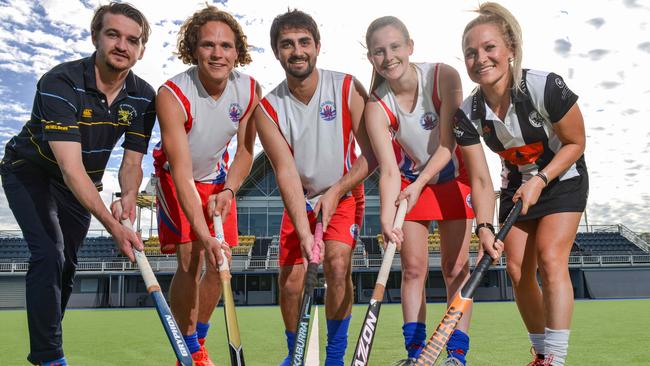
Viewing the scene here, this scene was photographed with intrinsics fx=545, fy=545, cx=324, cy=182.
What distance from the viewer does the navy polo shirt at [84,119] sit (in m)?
3.23

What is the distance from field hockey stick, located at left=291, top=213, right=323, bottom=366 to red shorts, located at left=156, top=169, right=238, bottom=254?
844 millimetres

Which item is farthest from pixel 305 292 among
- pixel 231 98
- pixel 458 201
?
pixel 231 98

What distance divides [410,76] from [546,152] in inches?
38.0

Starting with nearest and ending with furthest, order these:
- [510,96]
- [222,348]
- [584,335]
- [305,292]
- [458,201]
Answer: [305,292] < [510,96] < [458,201] < [222,348] < [584,335]

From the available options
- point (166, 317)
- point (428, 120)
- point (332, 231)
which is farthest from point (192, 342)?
point (428, 120)

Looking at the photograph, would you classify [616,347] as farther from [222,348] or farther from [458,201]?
[222,348]

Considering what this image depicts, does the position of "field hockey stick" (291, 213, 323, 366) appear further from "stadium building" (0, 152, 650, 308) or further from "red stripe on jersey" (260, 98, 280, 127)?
"stadium building" (0, 152, 650, 308)

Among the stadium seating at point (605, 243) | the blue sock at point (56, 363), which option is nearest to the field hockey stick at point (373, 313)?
the blue sock at point (56, 363)

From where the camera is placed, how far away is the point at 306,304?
2969 mm

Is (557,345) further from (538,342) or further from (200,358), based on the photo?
(200,358)

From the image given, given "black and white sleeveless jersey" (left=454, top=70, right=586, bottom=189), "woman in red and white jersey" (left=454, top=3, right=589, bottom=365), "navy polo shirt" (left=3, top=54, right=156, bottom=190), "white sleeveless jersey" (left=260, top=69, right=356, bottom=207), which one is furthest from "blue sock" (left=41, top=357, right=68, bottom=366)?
"black and white sleeveless jersey" (left=454, top=70, right=586, bottom=189)

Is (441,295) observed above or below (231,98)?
below

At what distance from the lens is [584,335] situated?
658cm

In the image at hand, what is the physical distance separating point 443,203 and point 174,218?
186cm
